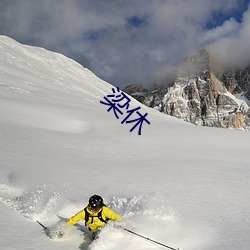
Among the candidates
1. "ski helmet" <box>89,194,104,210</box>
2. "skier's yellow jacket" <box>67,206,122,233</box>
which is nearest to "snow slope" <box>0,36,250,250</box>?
"skier's yellow jacket" <box>67,206,122,233</box>

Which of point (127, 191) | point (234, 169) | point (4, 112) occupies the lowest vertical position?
point (127, 191)

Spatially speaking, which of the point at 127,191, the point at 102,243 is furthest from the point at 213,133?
the point at 102,243

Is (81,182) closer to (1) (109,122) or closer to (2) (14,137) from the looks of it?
(2) (14,137)

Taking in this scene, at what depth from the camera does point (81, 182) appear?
834 centimetres

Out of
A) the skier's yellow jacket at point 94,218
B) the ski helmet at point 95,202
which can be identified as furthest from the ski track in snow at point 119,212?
the ski helmet at point 95,202

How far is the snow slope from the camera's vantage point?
5.54m

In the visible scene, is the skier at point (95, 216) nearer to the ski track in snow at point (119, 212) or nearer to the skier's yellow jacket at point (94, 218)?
the skier's yellow jacket at point (94, 218)

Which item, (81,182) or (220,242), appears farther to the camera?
(81,182)

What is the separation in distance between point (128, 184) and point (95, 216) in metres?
2.42

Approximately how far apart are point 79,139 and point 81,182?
521 cm

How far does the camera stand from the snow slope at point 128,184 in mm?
5535

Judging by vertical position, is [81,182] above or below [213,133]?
below

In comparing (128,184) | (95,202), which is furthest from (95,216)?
(128,184)

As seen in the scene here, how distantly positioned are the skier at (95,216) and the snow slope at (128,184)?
23 cm
